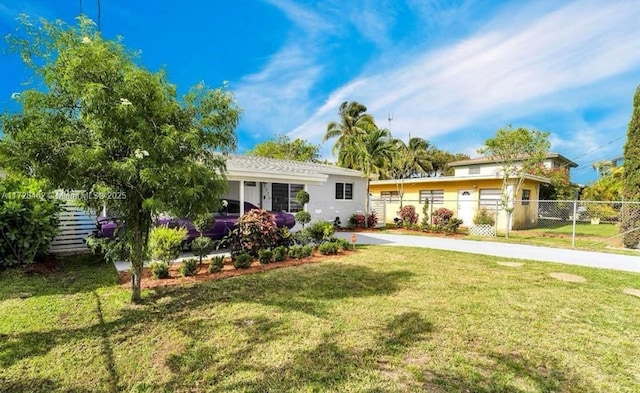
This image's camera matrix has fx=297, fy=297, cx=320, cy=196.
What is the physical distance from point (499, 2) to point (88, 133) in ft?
38.6

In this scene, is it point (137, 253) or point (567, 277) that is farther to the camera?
point (567, 277)

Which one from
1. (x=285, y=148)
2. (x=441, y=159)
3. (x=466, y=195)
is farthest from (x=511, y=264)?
(x=441, y=159)

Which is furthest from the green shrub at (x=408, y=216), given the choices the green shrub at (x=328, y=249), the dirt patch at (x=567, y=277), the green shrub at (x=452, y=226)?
the dirt patch at (x=567, y=277)

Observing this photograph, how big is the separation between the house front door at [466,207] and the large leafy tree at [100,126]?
16.3 metres

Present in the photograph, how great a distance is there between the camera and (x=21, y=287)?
17.7 feet

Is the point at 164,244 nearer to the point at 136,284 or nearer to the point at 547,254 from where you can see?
the point at 136,284

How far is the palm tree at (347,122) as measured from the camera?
1077 inches

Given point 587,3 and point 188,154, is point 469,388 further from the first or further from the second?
point 587,3

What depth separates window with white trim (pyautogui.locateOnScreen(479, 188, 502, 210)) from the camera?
1611 cm

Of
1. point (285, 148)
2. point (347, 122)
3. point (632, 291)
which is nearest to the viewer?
point (632, 291)

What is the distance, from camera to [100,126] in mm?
3643

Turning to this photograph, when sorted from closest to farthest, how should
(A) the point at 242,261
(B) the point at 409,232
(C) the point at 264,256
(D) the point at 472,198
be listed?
(A) the point at 242,261 → (C) the point at 264,256 → (B) the point at 409,232 → (D) the point at 472,198

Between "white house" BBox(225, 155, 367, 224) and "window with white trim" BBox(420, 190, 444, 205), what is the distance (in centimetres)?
425

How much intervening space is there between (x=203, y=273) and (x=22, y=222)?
13.1 feet
